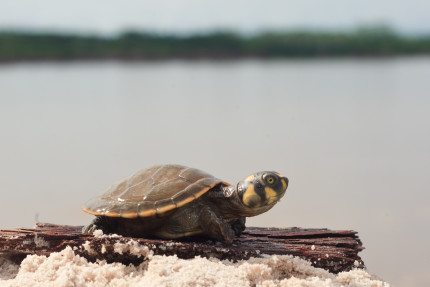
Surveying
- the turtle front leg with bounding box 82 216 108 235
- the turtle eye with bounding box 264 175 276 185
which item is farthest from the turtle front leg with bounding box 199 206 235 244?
the turtle front leg with bounding box 82 216 108 235

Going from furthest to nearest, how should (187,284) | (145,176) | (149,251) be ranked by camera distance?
(145,176) < (149,251) < (187,284)

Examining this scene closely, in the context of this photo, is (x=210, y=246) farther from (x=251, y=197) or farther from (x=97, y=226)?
(x=97, y=226)

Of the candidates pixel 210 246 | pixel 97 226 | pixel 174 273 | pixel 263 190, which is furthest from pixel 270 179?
pixel 97 226

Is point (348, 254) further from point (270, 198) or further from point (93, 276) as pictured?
point (93, 276)

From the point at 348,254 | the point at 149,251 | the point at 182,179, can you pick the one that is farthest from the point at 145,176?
the point at 348,254

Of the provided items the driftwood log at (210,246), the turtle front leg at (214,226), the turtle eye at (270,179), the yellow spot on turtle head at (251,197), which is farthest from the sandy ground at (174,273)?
the turtle eye at (270,179)

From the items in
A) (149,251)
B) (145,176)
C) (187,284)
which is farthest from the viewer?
(145,176)
